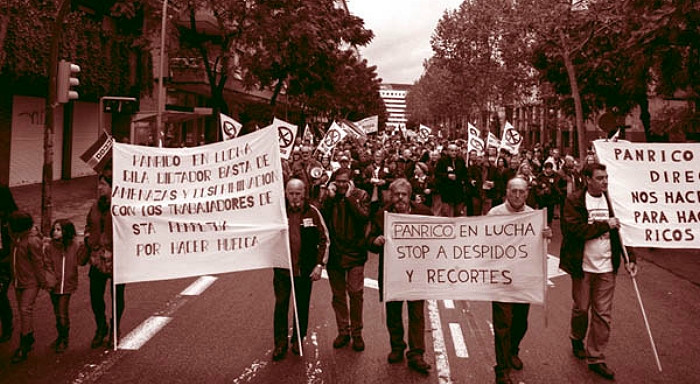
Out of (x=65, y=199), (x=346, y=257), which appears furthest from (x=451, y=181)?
(x=65, y=199)

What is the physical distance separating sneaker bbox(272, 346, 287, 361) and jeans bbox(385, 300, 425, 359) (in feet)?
3.36

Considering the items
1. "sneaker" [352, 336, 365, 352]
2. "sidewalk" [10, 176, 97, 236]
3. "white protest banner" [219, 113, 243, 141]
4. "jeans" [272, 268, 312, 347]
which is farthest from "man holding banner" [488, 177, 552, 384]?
"sidewalk" [10, 176, 97, 236]

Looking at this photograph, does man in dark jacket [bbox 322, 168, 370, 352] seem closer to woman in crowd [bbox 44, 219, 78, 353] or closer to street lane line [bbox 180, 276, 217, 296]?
woman in crowd [bbox 44, 219, 78, 353]

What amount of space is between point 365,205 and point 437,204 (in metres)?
7.46

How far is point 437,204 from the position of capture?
14656 millimetres

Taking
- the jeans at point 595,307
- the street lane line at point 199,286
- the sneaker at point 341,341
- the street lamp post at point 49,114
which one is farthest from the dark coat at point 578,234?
the street lamp post at point 49,114

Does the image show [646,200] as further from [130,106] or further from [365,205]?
[130,106]

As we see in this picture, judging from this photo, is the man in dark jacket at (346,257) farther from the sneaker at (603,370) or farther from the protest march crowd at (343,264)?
the sneaker at (603,370)

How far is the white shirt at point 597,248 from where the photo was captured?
6047mm

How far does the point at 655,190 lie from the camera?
6477 mm

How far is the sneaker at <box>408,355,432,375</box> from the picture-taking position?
18.9 feet

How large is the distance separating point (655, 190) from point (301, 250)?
3554 millimetres

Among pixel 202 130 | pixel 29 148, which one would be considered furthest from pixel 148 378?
pixel 202 130

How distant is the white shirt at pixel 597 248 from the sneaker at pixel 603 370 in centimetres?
84
